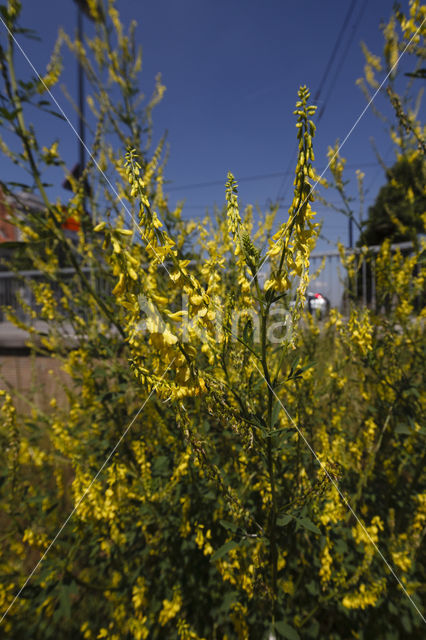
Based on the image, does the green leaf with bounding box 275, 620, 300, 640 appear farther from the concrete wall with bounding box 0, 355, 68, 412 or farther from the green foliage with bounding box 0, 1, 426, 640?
the concrete wall with bounding box 0, 355, 68, 412

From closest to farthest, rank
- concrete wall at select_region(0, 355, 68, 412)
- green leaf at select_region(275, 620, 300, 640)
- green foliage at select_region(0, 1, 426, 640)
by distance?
green foliage at select_region(0, 1, 426, 640)
green leaf at select_region(275, 620, 300, 640)
concrete wall at select_region(0, 355, 68, 412)

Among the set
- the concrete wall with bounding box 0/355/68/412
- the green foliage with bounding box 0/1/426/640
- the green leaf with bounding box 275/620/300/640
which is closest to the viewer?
the green foliage with bounding box 0/1/426/640

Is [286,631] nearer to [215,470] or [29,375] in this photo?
[215,470]

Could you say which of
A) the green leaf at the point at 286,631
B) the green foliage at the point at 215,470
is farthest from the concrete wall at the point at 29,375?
the green leaf at the point at 286,631

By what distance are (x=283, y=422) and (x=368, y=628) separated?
1.14 m

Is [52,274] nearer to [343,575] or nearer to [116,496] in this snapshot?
[116,496]

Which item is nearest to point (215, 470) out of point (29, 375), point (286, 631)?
point (286, 631)

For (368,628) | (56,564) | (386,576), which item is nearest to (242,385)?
(56,564)

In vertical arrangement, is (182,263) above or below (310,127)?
below

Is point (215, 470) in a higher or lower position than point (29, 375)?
higher

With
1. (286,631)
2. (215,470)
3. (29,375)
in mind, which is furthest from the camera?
(29,375)

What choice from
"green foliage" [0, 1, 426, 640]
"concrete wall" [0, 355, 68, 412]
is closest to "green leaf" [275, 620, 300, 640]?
"green foliage" [0, 1, 426, 640]

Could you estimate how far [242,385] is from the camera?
3.76 ft

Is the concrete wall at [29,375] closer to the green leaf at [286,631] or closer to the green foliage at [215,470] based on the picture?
the green foliage at [215,470]
